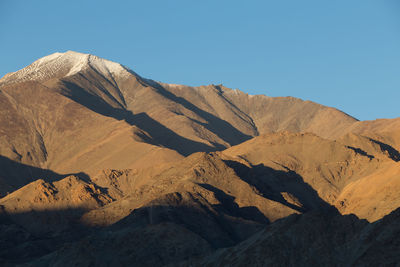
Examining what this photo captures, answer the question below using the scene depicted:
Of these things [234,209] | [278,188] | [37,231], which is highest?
[278,188]

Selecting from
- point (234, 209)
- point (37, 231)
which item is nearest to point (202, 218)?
point (234, 209)

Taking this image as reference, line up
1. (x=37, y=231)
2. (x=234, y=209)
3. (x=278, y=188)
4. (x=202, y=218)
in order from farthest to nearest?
1. (x=278, y=188)
2. (x=37, y=231)
3. (x=234, y=209)
4. (x=202, y=218)

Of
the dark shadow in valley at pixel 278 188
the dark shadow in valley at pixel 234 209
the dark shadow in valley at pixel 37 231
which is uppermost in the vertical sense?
the dark shadow in valley at pixel 278 188

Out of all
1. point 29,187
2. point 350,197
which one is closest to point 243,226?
point 350,197

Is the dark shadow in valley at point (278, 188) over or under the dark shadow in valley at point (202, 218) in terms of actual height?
over

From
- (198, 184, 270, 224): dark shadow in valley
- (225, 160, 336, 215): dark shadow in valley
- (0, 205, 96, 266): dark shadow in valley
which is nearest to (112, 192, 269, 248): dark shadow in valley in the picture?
(198, 184, 270, 224): dark shadow in valley

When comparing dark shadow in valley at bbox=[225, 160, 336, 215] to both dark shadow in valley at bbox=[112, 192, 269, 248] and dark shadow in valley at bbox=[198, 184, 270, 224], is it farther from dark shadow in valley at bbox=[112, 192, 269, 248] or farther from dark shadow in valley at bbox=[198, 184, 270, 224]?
dark shadow in valley at bbox=[112, 192, 269, 248]

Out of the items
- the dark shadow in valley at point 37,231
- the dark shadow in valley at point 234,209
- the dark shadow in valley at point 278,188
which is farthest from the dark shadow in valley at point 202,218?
the dark shadow in valley at point 278,188

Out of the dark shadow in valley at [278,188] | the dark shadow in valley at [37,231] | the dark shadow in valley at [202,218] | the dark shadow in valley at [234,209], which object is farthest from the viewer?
the dark shadow in valley at [278,188]

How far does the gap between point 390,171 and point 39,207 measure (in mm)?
82264

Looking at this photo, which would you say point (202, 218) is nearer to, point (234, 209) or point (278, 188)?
point (234, 209)

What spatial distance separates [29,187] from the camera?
7490 inches

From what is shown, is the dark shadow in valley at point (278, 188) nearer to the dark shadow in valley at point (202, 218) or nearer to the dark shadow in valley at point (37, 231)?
the dark shadow in valley at point (202, 218)

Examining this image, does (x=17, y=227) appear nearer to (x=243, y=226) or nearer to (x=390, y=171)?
(x=243, y=226)
